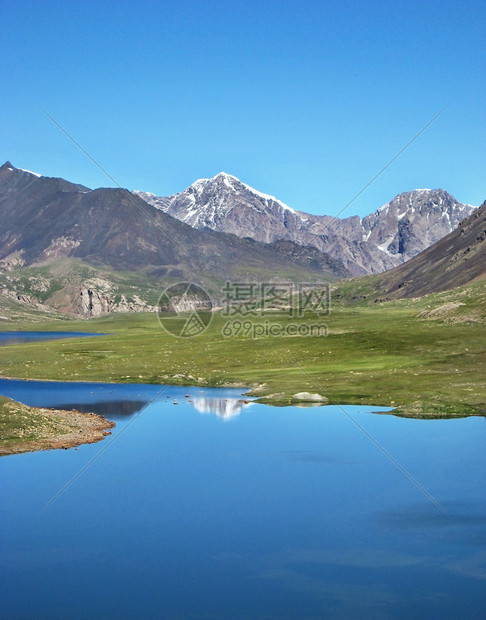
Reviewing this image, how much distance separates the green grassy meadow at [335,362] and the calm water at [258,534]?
2212 centimetres

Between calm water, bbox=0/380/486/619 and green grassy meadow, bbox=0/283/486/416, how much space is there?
22.1 metres

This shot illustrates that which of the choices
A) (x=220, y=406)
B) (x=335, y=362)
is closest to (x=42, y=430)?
(x=220, y=406)

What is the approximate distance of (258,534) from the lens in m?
45.8

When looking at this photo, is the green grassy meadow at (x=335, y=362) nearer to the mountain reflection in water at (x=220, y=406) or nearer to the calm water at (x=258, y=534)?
the mountain reflection in water at (x=220, y=406)

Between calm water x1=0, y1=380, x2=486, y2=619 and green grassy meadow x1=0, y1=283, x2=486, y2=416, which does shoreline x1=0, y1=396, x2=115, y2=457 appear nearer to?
calm water x1=0, y1=380, x2=486, y2=619

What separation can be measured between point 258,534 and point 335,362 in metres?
85.2

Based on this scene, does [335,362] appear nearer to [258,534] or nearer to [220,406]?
[220,406]

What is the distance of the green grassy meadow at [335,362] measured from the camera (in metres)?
94.8

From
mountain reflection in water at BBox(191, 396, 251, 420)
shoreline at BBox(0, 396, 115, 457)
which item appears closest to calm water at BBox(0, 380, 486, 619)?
shoreline at BBox(0, 396, 115, 457)

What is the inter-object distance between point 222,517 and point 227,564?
7967 millimetres

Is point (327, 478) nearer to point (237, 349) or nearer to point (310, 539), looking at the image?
point (310, 539)

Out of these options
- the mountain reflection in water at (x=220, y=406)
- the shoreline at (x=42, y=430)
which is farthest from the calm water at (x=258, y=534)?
the mountain reflection in water at (x=220, y=406)

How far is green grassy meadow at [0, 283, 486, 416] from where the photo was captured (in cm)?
9475

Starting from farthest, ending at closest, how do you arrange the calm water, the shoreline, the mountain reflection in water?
the mountain reflection in water, the shoreline, the calm water
